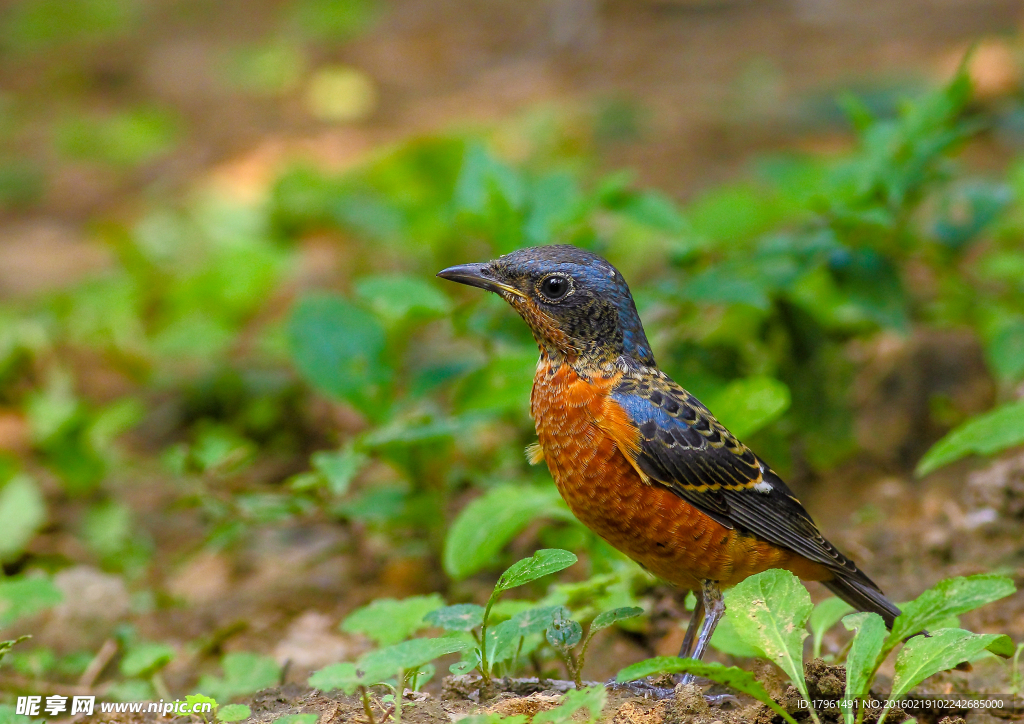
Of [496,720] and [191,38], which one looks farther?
[191,38]

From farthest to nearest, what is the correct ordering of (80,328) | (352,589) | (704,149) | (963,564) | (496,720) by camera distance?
1. (704,149)
2. (80,328)
3. (352,589)
4. (963,564)
5. (496,720)

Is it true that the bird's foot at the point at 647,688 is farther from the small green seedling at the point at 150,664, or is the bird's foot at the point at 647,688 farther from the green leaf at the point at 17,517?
the green leaf at the point at 17,517

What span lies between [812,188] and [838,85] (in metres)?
5.60

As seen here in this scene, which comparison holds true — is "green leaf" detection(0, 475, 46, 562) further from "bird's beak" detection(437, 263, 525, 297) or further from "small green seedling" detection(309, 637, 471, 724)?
"small green seedling" detection(309, 637, 471, 724)

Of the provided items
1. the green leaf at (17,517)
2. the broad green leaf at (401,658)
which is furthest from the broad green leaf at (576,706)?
the green leaf at (17,517)

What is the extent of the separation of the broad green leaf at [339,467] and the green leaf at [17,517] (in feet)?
5.81

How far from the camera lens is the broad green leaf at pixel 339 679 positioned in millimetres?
2525

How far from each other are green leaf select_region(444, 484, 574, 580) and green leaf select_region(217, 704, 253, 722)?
4.08 ft

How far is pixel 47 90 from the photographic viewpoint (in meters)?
13.2

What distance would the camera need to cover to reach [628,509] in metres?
3.39

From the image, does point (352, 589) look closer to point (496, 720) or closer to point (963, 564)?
point (496, 720)

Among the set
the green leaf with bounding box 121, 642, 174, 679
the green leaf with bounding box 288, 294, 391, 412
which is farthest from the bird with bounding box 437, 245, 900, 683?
the green leaf with bounding box 121, 642, 174, 679

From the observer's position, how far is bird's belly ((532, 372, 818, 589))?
3393mm

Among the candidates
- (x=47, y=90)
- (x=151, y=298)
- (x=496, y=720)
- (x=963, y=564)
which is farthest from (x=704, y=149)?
(x=47, y=90)
